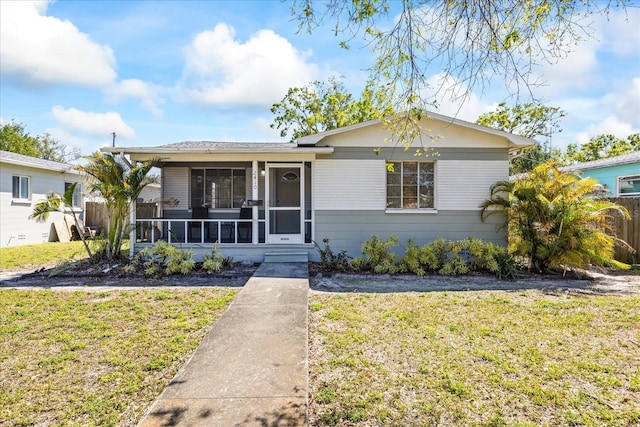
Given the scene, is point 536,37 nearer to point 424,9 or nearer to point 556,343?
point 424,9

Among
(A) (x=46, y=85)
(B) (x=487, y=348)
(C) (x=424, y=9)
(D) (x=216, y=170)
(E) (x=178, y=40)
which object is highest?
(A) (x=46, y=85)

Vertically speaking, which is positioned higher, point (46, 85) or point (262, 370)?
point (46, 85)

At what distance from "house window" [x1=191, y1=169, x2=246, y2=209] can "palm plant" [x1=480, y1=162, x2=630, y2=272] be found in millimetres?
7970

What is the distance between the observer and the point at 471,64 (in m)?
3.97

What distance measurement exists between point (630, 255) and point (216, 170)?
41.6ft

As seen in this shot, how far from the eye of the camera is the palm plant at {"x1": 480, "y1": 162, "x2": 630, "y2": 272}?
7777 millimetres

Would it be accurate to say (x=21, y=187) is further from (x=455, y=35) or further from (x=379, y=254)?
(x=455, y=35)

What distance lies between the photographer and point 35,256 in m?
10.6

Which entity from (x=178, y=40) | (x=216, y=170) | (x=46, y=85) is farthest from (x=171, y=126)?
(x=178, y=40)

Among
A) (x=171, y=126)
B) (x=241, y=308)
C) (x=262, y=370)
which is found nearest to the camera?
(x=262, y=370)

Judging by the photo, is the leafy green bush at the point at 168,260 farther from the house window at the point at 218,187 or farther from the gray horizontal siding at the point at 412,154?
the gray horizontal siding at the point at 412,154

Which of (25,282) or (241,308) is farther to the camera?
(25,282)

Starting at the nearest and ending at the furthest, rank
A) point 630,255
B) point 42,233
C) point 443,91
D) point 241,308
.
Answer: point 443,91
point 241,308
point 630,255
point 42,233

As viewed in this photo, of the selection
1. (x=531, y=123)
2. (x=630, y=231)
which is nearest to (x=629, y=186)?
(x=630, y=231)
